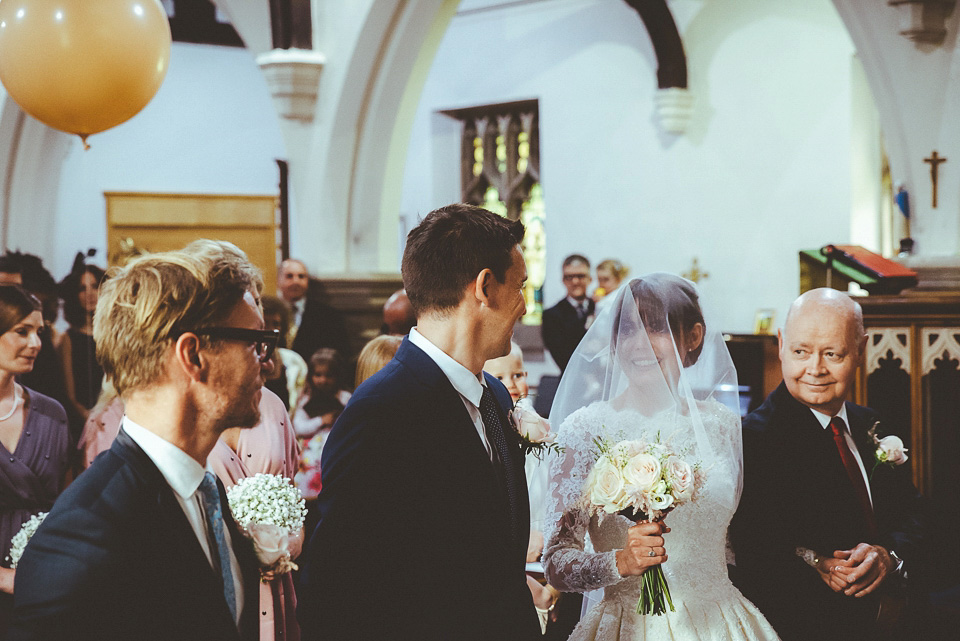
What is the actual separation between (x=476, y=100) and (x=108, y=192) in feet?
13.0

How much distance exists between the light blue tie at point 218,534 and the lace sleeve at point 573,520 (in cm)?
95

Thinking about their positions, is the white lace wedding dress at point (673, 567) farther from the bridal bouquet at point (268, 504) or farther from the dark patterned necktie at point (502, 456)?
the bridal bouquet at point (268, 504)

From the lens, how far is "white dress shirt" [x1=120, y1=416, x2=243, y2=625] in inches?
58.3

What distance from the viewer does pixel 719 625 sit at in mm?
2344

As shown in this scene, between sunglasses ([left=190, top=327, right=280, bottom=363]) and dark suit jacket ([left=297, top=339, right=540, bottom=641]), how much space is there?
23cm

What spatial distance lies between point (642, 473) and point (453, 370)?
1.73 ft

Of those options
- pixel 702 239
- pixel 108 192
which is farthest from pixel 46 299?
pixel 702 239

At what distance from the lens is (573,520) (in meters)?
2.36

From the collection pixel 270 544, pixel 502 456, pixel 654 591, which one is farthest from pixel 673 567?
pixel 270 544

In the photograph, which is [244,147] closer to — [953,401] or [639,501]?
[953,401]

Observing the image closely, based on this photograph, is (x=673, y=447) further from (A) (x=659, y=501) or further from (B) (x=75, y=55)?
(B) (x=75, y=55)

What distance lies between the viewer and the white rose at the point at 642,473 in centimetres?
209

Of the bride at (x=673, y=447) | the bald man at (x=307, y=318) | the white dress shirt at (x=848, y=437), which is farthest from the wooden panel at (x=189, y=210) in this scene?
the white dress shirt at (x=848, y=437)

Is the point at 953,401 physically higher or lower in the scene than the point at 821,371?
lower
